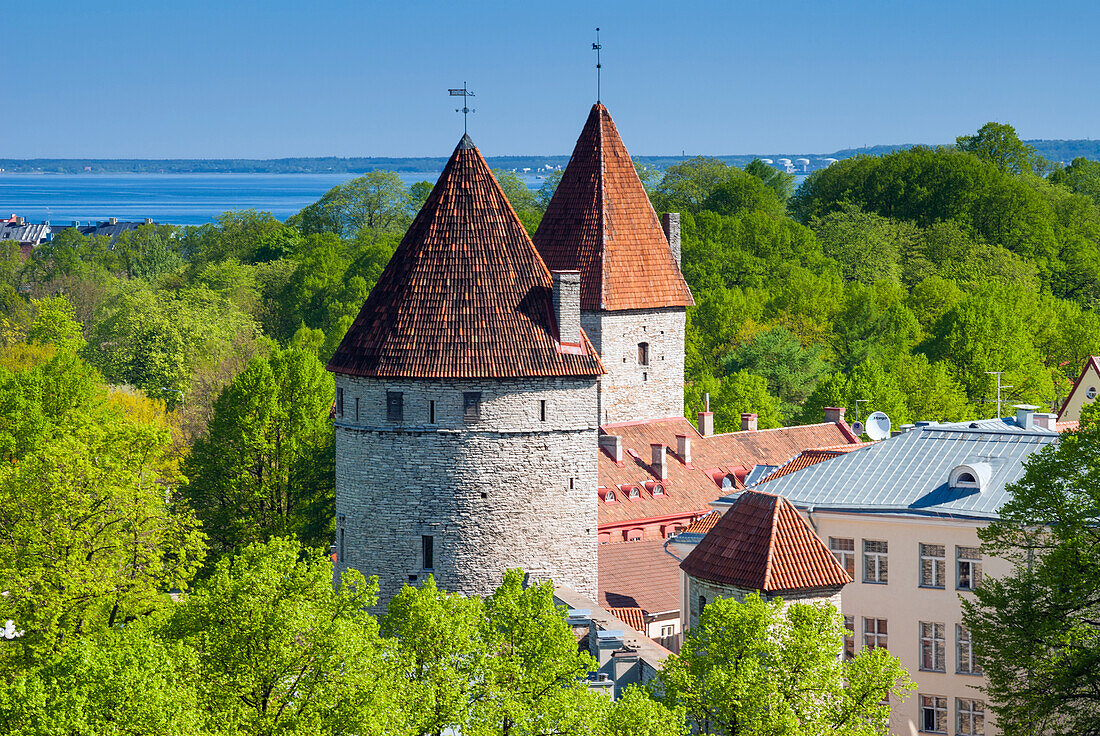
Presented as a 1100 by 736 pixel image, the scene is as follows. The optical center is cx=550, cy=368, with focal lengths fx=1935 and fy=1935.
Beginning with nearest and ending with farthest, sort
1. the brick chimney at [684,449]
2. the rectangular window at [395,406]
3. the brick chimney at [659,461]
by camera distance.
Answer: the rectangular window at [395,406], the brick chimney at [659,461], the brick chimney at [684,449]

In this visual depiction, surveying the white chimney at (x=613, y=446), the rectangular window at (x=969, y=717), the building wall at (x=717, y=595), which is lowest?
the rectangular window at (x=969, y=717)

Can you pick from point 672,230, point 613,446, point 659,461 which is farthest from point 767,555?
point 672,230

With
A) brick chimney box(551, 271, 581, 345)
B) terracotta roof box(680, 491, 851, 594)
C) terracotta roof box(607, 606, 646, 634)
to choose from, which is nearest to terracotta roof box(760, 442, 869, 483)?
terracotta roof box(607, 606, 646, 634)

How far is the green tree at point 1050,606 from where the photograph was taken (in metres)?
39.7

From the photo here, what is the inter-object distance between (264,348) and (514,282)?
49499mm

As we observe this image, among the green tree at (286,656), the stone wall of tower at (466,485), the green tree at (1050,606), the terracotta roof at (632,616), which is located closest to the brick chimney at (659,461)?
the terracotta roof at (632,616)

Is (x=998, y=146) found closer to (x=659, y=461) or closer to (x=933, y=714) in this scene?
(x=659, y=461)

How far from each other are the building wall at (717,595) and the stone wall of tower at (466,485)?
8.61 metres

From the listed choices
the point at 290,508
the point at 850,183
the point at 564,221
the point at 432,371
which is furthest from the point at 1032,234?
the point at 432,371

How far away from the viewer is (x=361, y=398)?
5238cm

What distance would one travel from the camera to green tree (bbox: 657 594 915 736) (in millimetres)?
35406

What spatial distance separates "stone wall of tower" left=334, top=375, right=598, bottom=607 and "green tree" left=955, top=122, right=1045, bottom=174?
108m

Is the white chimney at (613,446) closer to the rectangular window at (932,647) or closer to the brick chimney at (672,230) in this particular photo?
the brick chimney at (672,230)

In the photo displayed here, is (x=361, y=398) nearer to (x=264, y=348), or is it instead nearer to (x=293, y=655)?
(x=293, y=655)
